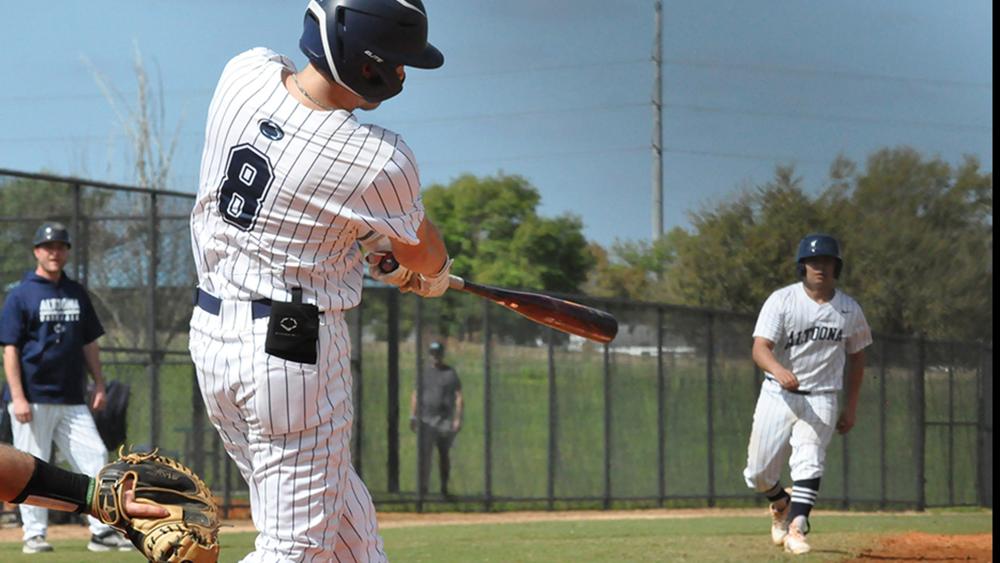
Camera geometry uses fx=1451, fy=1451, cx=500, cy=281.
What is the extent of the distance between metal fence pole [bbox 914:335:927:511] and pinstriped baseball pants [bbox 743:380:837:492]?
10.4 metres

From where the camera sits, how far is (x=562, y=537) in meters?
11.6

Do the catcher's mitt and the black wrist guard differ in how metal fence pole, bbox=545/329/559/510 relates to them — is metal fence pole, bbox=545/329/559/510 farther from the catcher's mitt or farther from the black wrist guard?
the black wrist guard

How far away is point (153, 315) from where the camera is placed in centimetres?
1348

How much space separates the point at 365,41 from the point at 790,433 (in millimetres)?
6627

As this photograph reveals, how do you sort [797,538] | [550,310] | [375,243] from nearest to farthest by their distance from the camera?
1. [375,243]
2. [550,310]
3. [797,538]

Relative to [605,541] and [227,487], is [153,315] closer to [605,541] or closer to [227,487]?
[227,487]

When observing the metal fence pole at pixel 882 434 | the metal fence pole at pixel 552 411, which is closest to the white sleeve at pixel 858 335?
the metal fence pole at pixel 552 411

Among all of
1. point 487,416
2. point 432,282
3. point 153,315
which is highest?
point 432,282

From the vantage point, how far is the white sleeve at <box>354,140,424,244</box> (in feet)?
14.2

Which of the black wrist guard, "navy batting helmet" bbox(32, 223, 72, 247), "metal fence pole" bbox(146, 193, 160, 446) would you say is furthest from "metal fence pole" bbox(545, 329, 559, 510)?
the black wrist guard

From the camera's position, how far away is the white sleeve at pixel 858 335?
10.2 m

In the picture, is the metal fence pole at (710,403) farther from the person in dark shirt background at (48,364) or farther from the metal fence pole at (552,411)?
the person in dark shirt background at (48,364)

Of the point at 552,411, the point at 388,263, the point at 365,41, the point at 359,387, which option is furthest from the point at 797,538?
the point at 552,411

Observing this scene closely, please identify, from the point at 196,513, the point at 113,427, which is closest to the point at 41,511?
the point at 113,427
